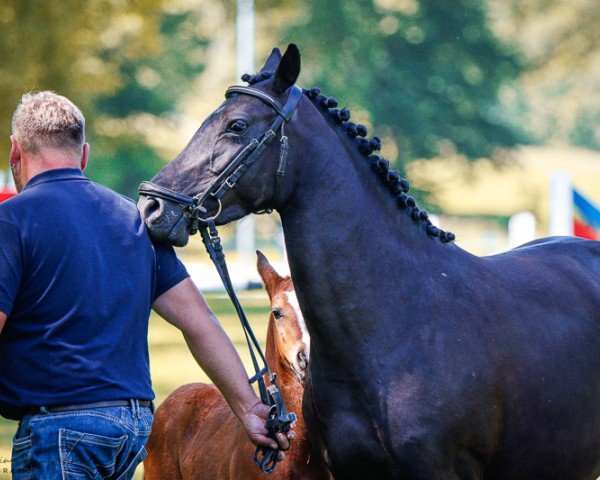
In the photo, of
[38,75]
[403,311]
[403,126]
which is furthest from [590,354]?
[403,126]

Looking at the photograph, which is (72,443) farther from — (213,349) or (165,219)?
(165,219)

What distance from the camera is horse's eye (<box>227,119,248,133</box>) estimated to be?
417 cm

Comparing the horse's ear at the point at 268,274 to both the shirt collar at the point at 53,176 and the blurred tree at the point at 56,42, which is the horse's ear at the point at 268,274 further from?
the blurred tree at the point at 56,42

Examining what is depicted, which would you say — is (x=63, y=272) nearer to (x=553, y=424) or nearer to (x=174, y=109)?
(x=553, y=424)

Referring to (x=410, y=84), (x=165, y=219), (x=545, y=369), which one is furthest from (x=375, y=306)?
(x=410, y=84)

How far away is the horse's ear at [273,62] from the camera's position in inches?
175

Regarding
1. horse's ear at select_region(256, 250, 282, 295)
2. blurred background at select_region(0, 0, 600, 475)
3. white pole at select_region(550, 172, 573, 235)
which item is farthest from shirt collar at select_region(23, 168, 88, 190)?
blurred background at select_region(0, 0, 600, 475)

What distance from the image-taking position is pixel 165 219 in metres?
3.96

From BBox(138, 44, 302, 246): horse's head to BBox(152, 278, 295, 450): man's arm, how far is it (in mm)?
233

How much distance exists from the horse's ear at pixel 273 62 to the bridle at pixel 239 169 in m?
0.20

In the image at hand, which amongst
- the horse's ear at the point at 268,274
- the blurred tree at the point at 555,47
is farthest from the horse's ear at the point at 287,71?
the blurred tree at the point at 555,47

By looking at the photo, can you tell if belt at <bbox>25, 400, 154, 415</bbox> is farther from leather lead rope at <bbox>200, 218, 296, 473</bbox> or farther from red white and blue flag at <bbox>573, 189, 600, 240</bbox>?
red white and blue flag at <bbox>573, 189, 600, 240</bbox>

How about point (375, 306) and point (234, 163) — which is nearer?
point (234, 163)

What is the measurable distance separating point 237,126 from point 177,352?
8.71 metres
